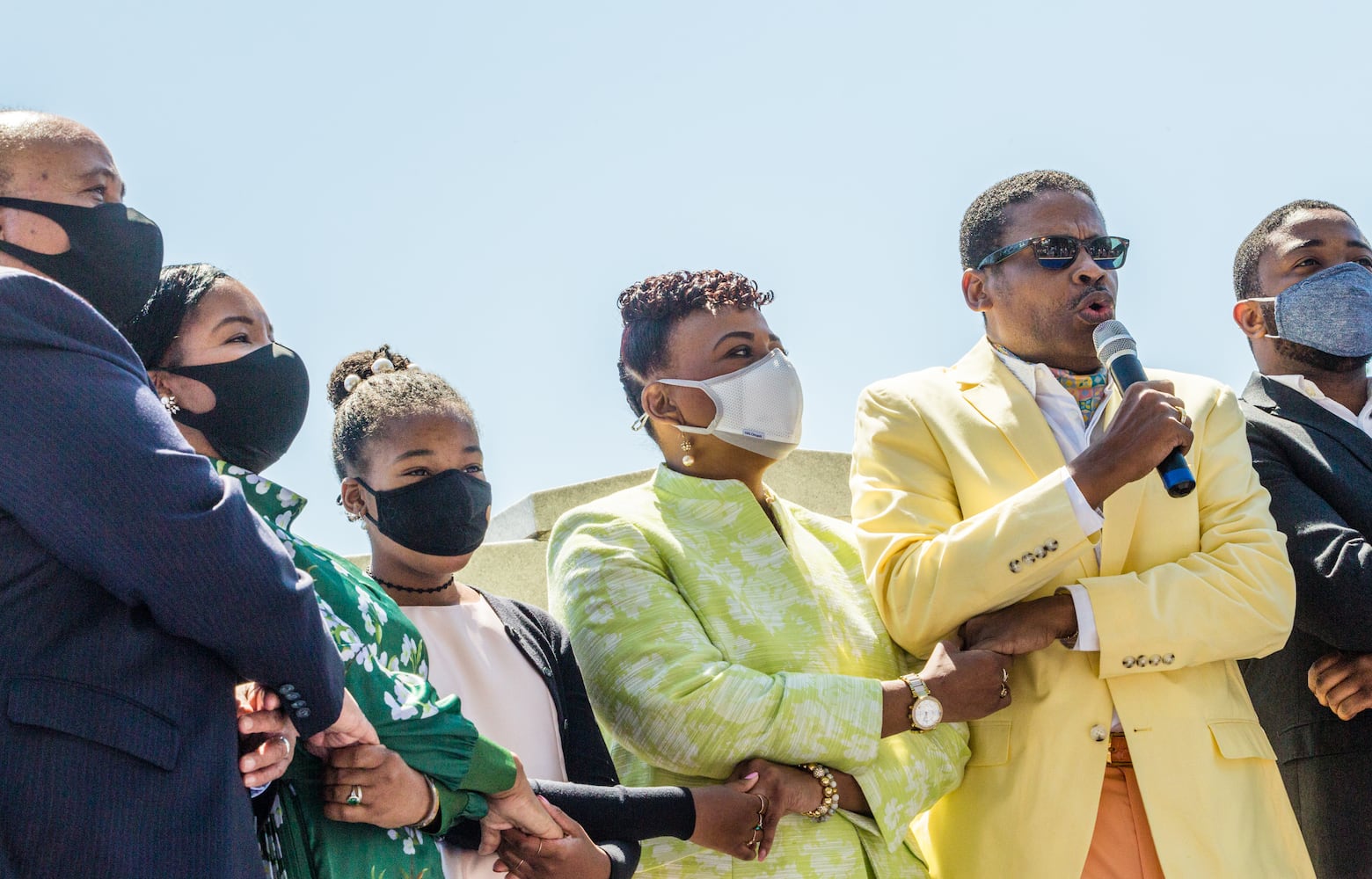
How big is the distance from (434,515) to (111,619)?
4.85ft

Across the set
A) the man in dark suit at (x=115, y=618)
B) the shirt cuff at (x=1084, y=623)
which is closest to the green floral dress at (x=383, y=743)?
the man in dark suit at (x=115, y=618)

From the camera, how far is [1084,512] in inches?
140

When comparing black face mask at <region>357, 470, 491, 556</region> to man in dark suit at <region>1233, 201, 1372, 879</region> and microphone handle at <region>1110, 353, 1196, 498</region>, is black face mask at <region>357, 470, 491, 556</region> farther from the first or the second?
man in dark suit at <region>1233, 201, 1372, 879</region>

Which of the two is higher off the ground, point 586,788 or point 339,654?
point 339,654

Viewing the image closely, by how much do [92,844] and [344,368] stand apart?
2.38 m

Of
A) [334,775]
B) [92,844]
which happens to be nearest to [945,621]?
[334,775]

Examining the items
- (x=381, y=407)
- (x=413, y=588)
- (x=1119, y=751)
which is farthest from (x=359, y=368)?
(x=1119, y=751)

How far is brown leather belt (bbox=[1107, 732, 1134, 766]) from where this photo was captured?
366 centimetres

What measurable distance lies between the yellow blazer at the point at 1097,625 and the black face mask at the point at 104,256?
2.03m

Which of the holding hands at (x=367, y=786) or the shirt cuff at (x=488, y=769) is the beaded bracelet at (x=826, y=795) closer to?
the shirt cuff at (x=488, y=769)

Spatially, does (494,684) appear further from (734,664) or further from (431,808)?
(431,808)

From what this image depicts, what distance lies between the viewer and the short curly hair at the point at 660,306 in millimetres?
4379

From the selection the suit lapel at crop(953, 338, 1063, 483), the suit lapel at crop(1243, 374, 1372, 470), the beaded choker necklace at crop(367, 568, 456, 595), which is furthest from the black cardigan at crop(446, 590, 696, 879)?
the suit lapel at crop(1243, 374, 1372, 470)

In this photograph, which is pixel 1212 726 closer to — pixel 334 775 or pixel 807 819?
pixel 807 819
